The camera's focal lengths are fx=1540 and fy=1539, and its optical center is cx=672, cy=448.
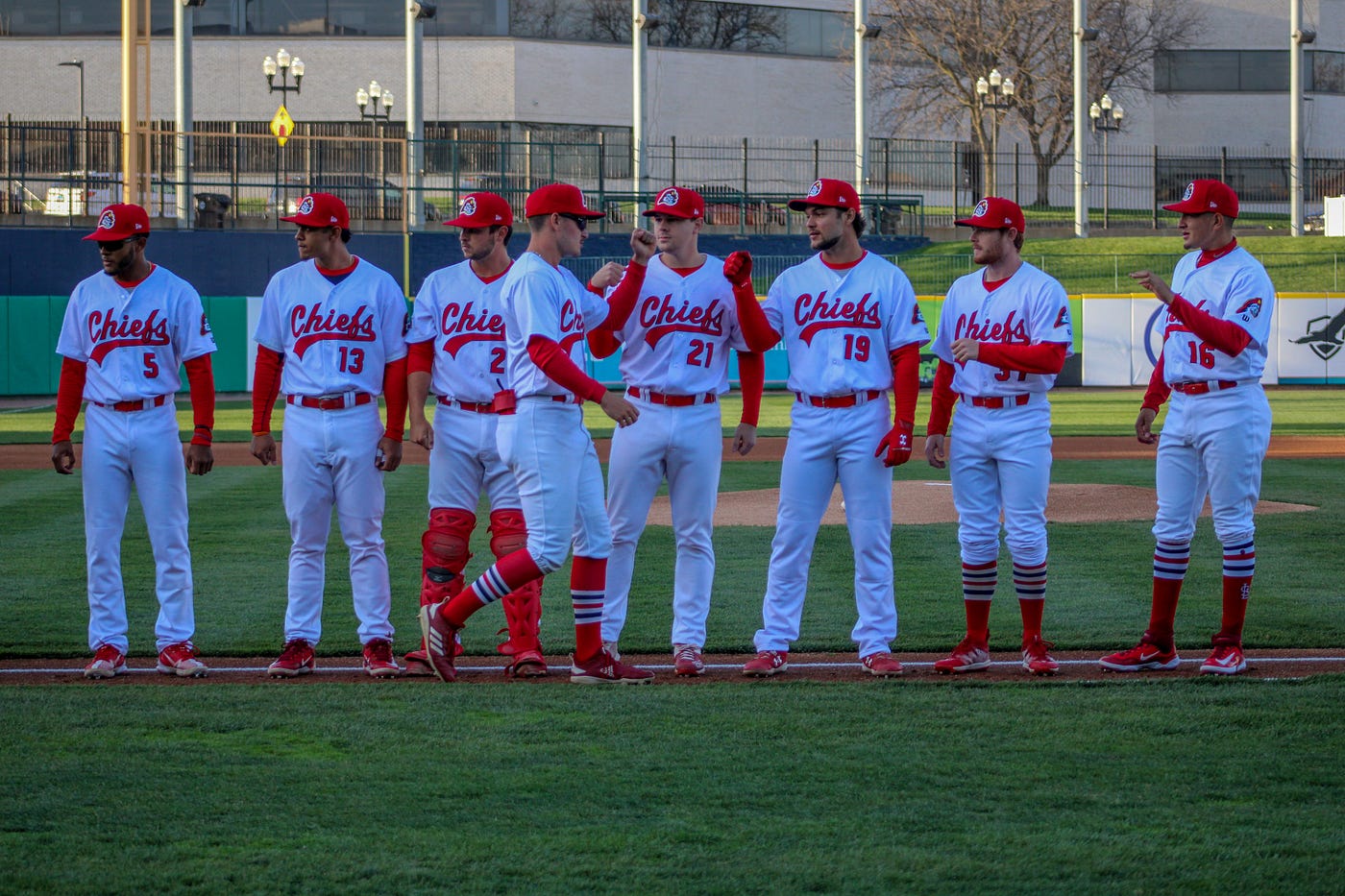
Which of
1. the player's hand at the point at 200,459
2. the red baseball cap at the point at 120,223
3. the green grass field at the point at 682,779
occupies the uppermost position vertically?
the red baseball cap at the point at 120,223

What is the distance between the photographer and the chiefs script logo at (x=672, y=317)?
657 cm

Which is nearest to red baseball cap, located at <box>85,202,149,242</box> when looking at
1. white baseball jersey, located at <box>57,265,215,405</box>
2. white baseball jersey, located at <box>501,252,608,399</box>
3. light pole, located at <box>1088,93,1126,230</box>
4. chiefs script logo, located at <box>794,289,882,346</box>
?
white baseball jersey, located at <box>57,265,215,405</box>

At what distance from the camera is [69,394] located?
693 centimetres

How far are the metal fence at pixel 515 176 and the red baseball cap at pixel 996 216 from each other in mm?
24761

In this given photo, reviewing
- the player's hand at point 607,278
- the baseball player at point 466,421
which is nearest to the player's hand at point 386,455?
the baseball player at point 466,421

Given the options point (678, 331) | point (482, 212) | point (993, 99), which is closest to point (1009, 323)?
point (678, 331)

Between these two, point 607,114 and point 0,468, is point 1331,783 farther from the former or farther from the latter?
point 607,114

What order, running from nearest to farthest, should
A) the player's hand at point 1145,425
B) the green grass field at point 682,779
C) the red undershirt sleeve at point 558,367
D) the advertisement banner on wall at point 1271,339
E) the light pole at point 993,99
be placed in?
the green grass field at point 682,779
the red undershirt sleeve at point 558,367
the player's hand at point 1145,425
the advertisement banner on wall at point 1271,339
the light pole at point 993,99

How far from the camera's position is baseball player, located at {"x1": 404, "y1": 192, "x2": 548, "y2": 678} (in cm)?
671

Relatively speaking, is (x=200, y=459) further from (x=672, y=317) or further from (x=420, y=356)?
(x=672, y=317)

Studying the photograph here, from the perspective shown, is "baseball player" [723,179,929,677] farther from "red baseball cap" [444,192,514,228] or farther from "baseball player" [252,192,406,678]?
"baseball player" [252,192,406,678]

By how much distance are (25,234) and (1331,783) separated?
91.0 feet

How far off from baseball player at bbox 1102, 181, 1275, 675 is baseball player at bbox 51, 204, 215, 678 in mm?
4106

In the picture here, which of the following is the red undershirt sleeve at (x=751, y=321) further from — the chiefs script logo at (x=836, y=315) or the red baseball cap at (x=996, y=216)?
the red baseball cap at (x=996, y=216)
